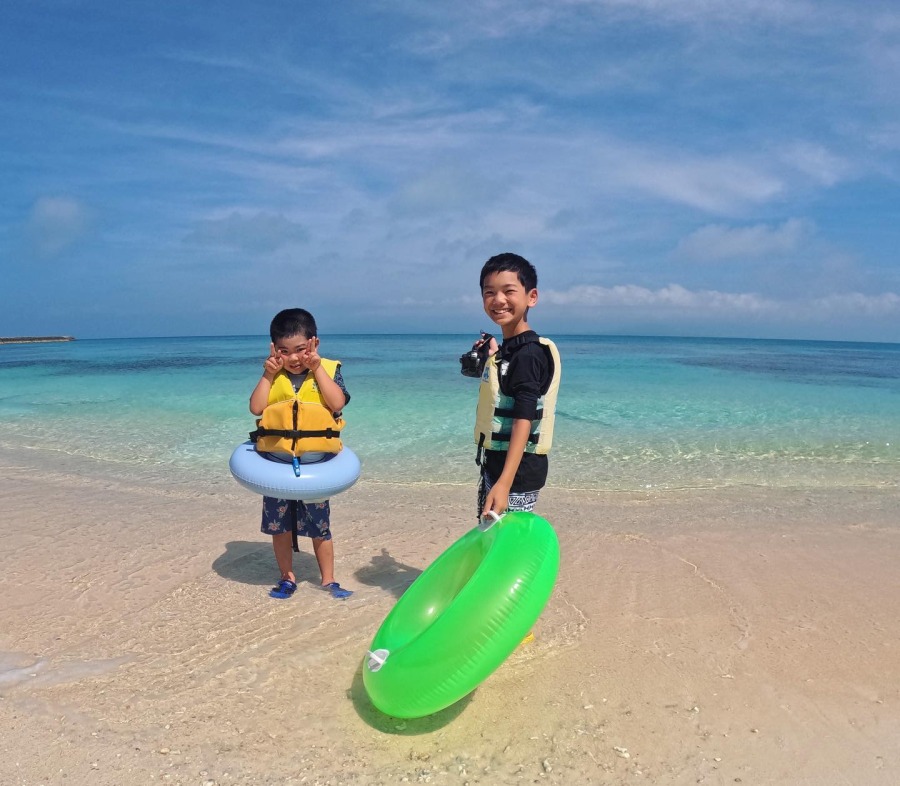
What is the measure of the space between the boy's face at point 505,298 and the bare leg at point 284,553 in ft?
6.52

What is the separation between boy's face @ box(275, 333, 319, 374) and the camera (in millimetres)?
3627

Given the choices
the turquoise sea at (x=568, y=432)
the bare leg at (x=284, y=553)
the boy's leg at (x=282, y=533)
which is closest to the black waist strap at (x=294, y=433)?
the boy's leg at (x=282, y=533)

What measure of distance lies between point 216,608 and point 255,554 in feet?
3.09

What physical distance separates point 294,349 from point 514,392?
1292mm

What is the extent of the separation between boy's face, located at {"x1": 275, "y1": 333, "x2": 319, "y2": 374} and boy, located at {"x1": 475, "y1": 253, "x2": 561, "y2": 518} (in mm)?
1021

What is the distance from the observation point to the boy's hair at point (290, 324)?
3619 millimetres

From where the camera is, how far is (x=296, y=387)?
3.78 metres

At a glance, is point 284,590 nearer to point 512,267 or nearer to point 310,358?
point 310,358

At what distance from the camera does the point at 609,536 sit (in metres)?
5.40

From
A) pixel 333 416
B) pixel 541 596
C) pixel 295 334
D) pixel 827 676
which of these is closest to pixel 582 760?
pixel 541 596

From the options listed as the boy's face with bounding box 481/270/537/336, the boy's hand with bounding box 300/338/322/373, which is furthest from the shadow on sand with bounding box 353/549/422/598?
the boy's face with bounding box 481/270/537/336

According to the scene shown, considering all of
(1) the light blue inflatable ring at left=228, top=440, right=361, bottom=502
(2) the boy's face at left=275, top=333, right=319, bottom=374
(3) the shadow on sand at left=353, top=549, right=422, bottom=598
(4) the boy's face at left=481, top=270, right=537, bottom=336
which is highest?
(4) the boy's face at left=481, top=270, right=537, bottom=336

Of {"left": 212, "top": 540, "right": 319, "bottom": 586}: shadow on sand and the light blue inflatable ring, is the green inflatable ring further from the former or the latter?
{"left": 212, "top": 540, "right": 319, "bottom": 586}: shadow on sand

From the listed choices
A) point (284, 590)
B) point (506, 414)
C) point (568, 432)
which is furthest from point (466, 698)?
point (568, 432)
